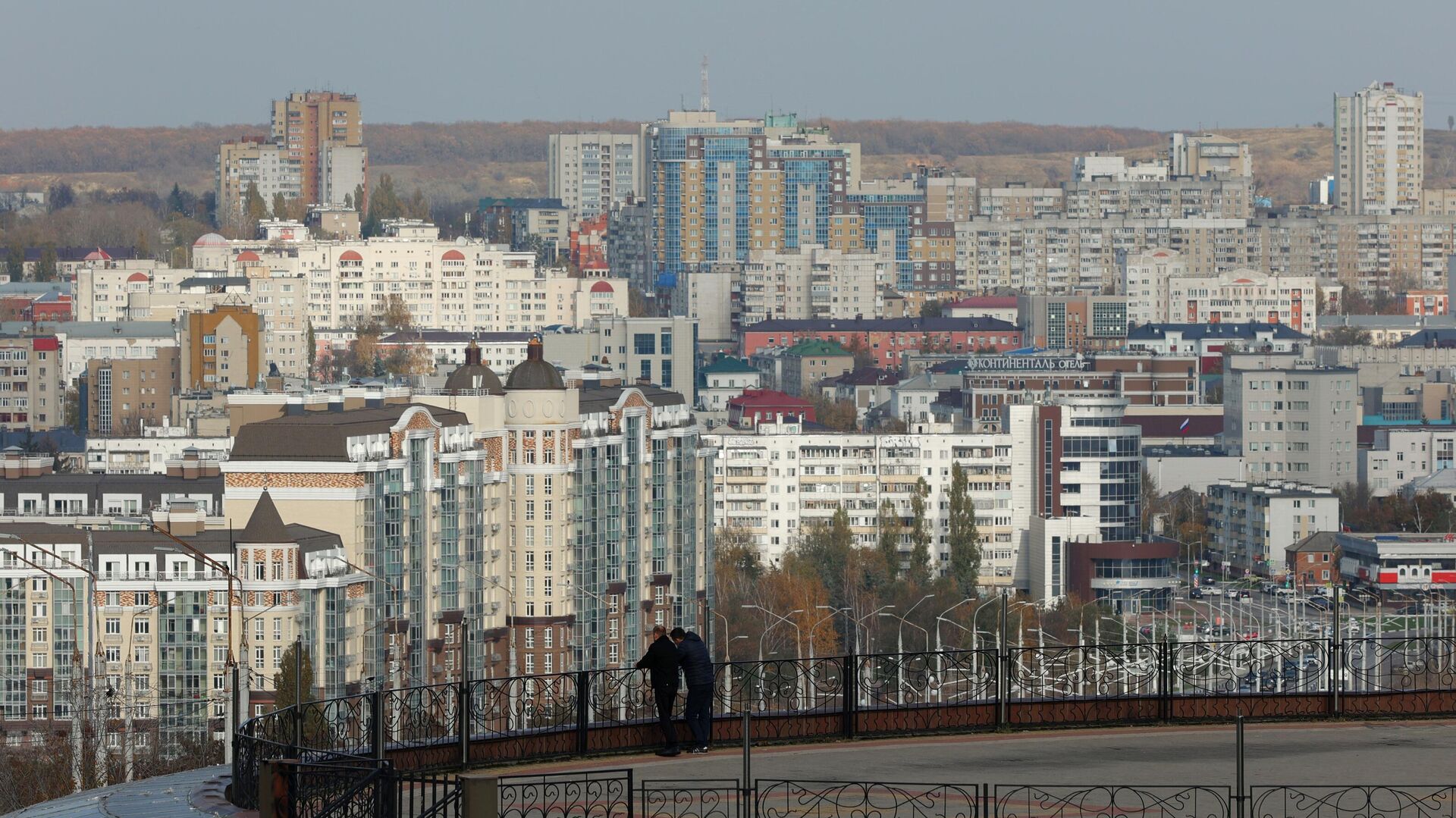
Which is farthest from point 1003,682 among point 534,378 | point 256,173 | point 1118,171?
point 1118,171

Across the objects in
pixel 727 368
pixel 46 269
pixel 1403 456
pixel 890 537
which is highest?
pixel 46 269

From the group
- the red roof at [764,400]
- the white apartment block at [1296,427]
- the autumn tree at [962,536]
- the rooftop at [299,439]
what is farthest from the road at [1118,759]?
the red roof at [764,400]

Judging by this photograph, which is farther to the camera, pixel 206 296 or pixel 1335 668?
pixel 206 296

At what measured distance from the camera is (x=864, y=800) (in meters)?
10.8

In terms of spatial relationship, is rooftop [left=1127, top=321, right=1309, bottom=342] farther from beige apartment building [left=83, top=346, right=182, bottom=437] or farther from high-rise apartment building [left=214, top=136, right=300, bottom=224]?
high-rise apartment building [left=214, top=136, right=300, bottom=224]

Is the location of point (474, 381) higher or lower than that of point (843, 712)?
→ higher

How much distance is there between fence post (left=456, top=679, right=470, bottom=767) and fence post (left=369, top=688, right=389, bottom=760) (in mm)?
644

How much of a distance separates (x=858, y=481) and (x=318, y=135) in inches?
3085

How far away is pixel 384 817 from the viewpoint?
32.2 ft

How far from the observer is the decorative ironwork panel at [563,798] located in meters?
10.6

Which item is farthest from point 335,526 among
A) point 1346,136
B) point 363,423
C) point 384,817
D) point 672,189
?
point 1346,136

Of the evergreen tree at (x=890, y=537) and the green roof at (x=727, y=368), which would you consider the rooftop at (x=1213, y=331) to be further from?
the evergreen tree at (x=890, y=537)

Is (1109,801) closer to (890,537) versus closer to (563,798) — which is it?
(563,798)

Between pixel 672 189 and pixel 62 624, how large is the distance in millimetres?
89055
